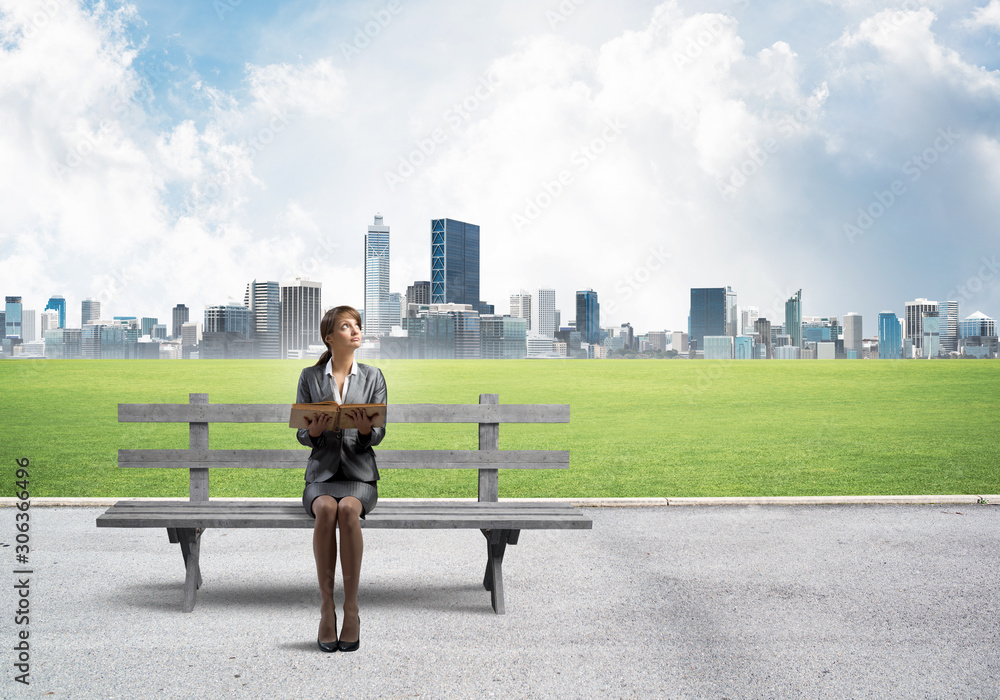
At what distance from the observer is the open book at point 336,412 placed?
4055 mm

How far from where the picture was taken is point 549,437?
16.5m

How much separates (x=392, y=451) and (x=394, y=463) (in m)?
0.08

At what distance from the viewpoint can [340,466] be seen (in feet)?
13.8

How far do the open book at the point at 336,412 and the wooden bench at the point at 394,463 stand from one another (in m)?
0.62

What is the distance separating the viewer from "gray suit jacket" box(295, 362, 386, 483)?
4.19m

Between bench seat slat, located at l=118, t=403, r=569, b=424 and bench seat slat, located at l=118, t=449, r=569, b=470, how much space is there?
217mm

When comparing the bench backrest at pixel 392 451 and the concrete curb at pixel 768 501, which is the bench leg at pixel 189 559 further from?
the concrete curb at pixel 768 501

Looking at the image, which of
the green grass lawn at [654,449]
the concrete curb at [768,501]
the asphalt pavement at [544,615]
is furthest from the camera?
the green grass lawn at [654,449]

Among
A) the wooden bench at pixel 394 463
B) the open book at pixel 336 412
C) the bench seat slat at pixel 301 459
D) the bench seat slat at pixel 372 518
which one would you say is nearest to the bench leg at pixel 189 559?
the wooden bench at pixel 394 463

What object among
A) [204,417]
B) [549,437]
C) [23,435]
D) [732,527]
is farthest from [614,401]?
[204,417]

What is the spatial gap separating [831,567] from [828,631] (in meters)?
1.31

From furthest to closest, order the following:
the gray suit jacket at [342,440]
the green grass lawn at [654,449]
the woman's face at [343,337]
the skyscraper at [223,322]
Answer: the skyscraper at [223,322] < the green grass lawn at [654,449] < the woman's face at [343,337] < the gray suit jacket at [342,440]

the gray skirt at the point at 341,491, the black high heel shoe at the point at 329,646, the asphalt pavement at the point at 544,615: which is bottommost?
the asphalt pavement at the point at 544,615

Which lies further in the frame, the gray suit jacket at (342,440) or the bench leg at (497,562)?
the bench leg at (497,562)
